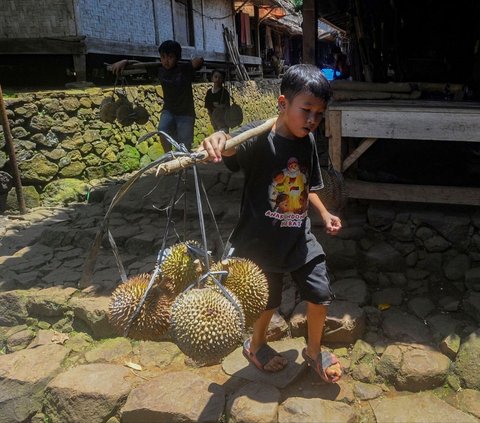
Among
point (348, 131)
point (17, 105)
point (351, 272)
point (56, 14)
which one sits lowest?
point (351, 272)

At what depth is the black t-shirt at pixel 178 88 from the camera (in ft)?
18.5

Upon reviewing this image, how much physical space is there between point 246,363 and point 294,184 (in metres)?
1.43

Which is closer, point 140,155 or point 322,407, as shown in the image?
point 322,407

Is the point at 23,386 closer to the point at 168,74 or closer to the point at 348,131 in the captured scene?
the point at 348,131

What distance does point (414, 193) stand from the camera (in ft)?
13.6

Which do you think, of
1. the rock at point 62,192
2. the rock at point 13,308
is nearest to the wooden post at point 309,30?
the rock at point 13,308

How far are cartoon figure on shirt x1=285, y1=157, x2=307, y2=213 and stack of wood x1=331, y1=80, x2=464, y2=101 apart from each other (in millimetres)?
2755

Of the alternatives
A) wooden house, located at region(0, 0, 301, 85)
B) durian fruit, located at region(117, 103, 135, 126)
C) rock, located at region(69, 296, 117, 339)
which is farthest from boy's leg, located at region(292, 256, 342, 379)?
wooden house, located at region(0, 0, 301, 85)

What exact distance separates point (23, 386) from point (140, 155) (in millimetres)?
6047

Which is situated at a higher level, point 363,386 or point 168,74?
point 168,74

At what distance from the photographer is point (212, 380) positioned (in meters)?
3.01

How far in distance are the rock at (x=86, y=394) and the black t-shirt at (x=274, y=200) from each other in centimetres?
134

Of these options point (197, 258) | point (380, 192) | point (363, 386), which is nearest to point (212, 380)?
point (363, 386)

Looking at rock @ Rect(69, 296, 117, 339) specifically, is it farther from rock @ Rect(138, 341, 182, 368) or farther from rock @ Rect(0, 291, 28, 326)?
rock @ Rect(0, 291, 28, 326)
